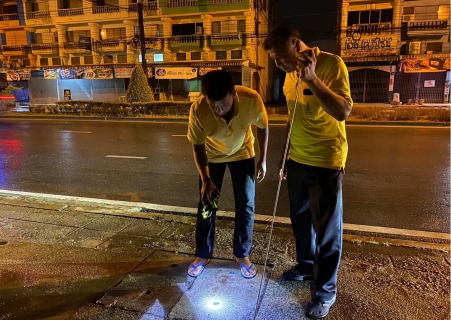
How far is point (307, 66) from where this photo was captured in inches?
78.7

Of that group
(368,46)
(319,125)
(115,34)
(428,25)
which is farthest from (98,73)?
(319,125)

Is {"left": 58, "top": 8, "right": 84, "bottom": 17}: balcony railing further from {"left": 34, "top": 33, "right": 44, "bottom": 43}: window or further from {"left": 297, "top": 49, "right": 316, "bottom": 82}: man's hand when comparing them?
{"left": 297, "top": 49, "right": 316, "bottom": 82}: man's hand

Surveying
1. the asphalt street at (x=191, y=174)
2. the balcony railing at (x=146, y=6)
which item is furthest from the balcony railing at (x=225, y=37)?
the asphalt street at (x=191, y=174)

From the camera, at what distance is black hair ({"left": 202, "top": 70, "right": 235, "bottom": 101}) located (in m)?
2.46

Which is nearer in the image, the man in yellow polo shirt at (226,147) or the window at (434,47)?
the man in yellow polo shirt at (226,147)

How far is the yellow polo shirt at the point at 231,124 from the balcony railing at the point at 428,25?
2645cm

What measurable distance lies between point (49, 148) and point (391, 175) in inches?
331

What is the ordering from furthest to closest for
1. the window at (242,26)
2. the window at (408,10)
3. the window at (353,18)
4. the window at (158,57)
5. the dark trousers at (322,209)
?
the window at (158,57)
the window at (242,26)
the window at (353,18)
the window at (408,10)
the dark trousers at (322,209)

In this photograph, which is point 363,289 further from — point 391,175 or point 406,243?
point 391,175

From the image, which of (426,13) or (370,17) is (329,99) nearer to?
(370,17)

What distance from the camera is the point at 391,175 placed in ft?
21.4

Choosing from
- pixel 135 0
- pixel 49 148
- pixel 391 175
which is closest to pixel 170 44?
pixel 135 0

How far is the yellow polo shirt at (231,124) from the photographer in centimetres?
273

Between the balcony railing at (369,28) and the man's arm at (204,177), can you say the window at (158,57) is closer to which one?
the balcony railing at (369,28)
